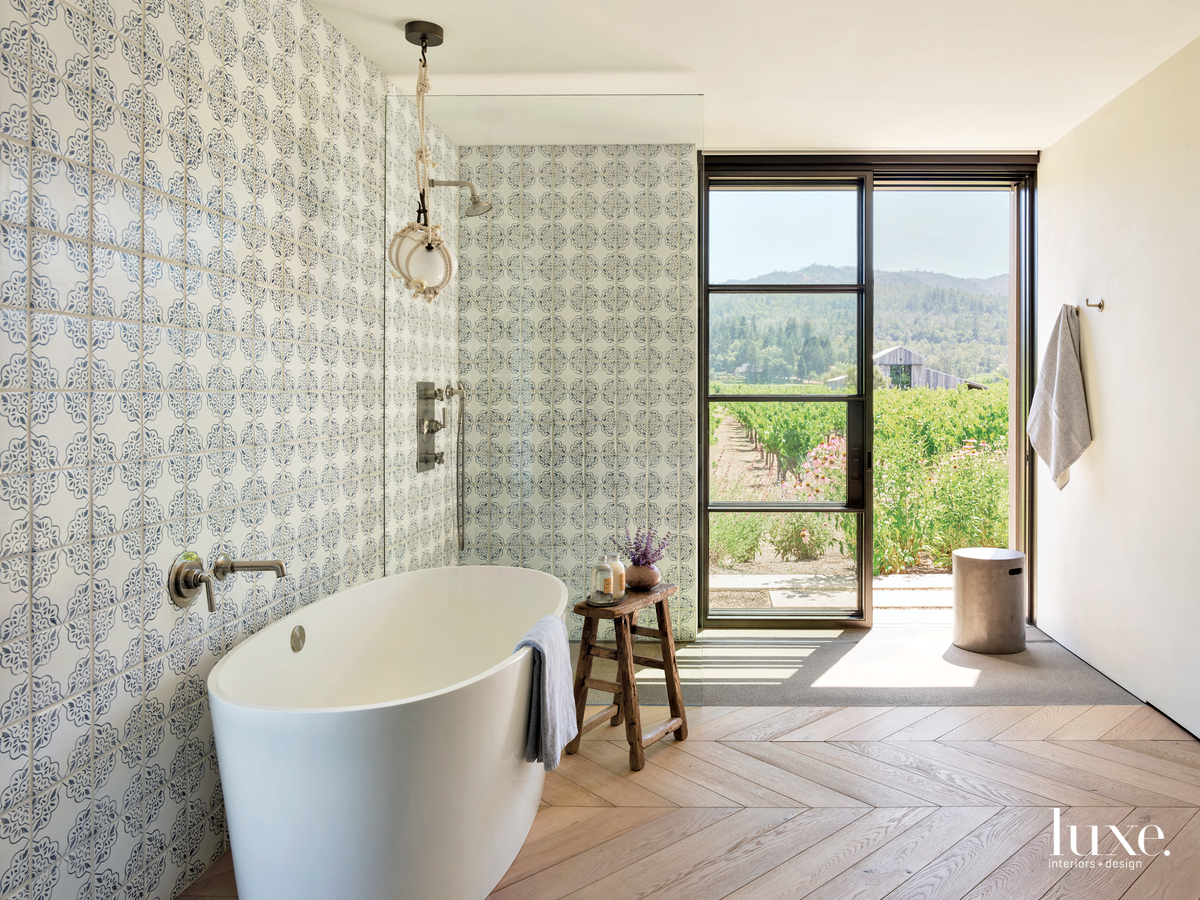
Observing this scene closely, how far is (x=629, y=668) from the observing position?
2.59 m

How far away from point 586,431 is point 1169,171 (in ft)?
8.23

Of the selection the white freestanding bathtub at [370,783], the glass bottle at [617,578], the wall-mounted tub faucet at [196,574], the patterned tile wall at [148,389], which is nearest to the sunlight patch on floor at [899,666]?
the glass bottle at [617,578]

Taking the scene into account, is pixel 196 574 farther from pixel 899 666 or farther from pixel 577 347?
pixel 899 666

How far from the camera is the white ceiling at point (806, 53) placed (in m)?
2.56

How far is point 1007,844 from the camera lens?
2104 mm

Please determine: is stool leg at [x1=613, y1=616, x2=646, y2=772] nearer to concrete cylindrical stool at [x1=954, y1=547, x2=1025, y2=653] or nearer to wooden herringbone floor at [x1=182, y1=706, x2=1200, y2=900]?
wooden herringbone floor at [x1=182, y1=706, x2=1200, y2=900]

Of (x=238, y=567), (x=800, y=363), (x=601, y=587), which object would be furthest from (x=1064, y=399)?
(x=238, y=567)

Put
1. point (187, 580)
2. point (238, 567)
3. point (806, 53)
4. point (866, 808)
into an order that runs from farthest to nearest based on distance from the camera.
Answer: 1. point (806, 53)
2. point (866, 808)
3. point (238, 567)
4. point (187, 580)

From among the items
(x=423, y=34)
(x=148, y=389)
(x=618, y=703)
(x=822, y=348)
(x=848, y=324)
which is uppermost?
(x=423, y=34)

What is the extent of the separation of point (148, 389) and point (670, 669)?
1.92 m

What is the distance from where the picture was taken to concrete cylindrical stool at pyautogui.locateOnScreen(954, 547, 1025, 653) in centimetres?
369

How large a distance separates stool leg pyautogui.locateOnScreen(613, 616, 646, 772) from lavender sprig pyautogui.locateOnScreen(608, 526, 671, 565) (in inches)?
10.1

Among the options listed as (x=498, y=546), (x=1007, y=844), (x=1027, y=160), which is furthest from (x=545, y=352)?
→ (x=1027, y=160)

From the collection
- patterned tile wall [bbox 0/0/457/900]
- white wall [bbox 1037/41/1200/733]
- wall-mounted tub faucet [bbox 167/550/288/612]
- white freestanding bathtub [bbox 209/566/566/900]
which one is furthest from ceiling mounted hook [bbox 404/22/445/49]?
white wall [bbox 1037/41/1200/733]
